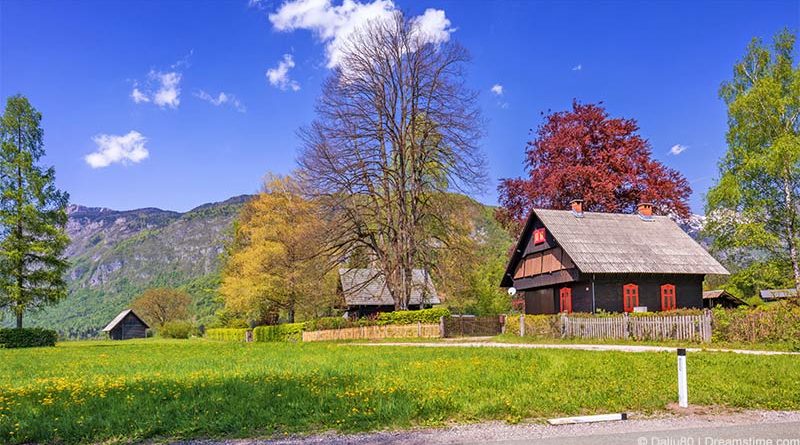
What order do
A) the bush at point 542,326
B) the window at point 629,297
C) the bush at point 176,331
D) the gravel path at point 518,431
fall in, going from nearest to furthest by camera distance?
the gravel path at point 518,431, the bush at point 542,326, the window at point 629,297, the bush at point 176,331

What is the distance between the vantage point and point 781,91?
109 ft

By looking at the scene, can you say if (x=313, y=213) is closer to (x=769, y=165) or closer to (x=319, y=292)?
(x=319, y=292)

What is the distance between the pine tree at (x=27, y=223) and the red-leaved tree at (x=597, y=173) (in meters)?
34.6

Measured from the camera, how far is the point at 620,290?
117 feet

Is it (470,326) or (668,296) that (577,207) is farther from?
(470,326)

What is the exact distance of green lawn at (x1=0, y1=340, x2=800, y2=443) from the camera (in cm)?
838

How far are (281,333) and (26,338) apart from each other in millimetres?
17328

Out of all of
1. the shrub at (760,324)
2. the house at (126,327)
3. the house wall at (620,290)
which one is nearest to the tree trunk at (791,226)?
the house wall at (620,290)

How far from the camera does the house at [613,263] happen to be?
3512cm

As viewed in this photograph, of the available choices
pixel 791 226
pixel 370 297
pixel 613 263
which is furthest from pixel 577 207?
pixel 370 297

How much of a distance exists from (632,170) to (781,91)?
1305 cm

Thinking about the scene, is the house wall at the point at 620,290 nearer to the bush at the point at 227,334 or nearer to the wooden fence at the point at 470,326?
the wooden fence at the point at 470,326

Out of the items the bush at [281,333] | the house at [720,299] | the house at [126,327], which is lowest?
the house at [126,327]

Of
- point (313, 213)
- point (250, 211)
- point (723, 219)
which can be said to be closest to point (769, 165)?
point (723, 219)
